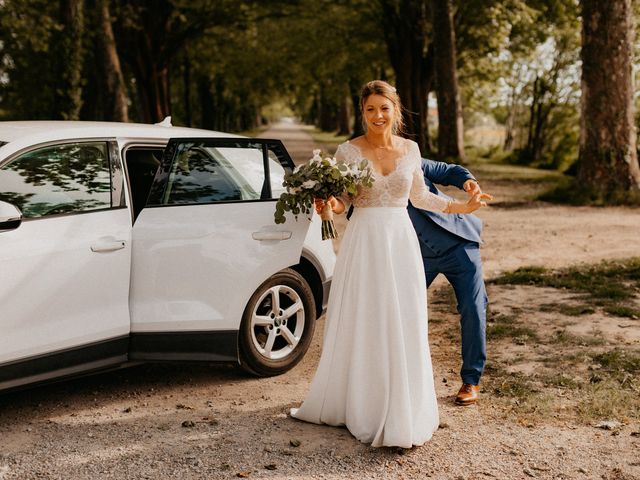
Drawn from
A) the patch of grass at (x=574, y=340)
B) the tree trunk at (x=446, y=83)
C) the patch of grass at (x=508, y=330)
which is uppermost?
the tree trunk at (x=446, y=83)

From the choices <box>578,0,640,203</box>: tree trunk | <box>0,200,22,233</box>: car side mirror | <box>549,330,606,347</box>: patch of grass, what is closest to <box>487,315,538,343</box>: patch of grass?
<box>549,330,606,347</box>: patch of grass

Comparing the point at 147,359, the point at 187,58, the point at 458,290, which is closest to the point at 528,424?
the point at 458,290

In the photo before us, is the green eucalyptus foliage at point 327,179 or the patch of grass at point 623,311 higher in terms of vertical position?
the green eucalyptus foliage at point 327,179

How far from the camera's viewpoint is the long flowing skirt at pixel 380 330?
4.29m

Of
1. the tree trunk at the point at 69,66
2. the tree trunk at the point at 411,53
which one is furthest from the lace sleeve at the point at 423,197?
the tree trunk at the point at 411,53

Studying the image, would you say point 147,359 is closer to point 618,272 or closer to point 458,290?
point 458,290

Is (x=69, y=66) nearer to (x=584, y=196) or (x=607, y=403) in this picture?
(x=584, y=196)

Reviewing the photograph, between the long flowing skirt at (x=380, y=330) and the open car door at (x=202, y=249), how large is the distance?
0.87 metres

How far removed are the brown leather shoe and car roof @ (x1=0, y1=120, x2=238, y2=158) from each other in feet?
7.72

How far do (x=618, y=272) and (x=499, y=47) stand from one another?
23.7 m

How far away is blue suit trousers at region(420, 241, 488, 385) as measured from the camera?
4.93 m

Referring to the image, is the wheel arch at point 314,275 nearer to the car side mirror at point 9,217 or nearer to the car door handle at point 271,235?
the car door handle at point 271,235

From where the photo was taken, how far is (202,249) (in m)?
4.92

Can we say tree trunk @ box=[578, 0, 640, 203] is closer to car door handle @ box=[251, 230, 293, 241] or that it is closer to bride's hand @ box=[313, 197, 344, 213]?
car door handle @ box=[251, 230, 293, 241]
